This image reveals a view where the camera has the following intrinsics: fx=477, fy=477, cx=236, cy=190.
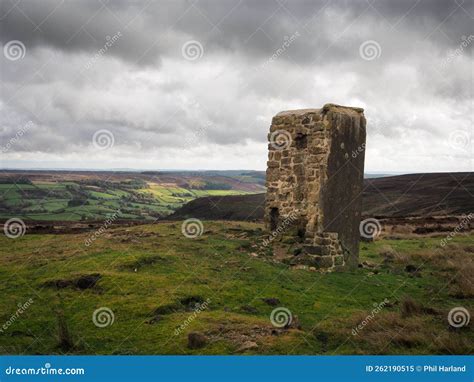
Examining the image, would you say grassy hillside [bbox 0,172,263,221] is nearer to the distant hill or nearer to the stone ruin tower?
the distant hill

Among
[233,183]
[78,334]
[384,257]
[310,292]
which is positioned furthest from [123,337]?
[233,183]

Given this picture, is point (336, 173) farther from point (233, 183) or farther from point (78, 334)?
point (233, 183)

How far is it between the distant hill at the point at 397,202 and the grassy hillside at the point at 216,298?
2578cm

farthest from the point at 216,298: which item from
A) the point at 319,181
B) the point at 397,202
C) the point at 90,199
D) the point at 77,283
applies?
the point at 90,199

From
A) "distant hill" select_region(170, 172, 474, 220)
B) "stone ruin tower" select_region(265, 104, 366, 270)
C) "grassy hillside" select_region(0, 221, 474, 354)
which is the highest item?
"distant hill" select_region(170, 172, 474, 220)

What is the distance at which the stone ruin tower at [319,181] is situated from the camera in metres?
14.2

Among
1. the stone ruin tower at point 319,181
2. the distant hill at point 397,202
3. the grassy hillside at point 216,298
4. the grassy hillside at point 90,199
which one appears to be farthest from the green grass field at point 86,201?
the grassy hillside at point 216,298

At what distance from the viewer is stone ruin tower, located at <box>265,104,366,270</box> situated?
14.2m

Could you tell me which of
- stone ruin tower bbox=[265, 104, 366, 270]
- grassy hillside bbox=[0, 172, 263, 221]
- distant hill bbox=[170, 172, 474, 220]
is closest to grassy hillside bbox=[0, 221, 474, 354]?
stone ruin tower bbox=[265, 104, 366, 270]

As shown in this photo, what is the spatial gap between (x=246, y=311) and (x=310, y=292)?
94.2 inches

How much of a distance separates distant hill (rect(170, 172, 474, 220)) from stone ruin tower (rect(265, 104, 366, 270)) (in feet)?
82.5

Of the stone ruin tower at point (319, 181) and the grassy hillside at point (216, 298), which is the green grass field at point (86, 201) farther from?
the grassy hillside at point (216, 298)
